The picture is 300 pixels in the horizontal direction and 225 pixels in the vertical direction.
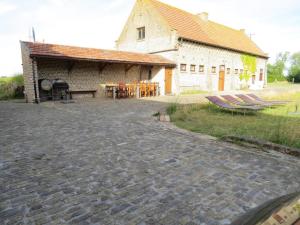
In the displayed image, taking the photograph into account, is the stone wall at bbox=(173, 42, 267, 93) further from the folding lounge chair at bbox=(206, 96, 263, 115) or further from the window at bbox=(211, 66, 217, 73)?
the folding lounge chair at bbox=(206, 96, 263, 115)

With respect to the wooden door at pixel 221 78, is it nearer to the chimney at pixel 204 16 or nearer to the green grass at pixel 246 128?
the chimney at pixel 204 16

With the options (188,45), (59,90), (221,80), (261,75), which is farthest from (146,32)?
(261,75)

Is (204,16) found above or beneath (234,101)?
above

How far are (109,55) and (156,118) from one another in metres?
8.94

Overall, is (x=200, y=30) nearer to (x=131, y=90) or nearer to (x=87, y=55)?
(x=131, y=90)

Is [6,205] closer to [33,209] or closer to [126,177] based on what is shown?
[33,209]

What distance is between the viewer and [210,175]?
127 inches

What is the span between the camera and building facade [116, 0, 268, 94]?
18656mm

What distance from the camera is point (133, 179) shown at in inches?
122

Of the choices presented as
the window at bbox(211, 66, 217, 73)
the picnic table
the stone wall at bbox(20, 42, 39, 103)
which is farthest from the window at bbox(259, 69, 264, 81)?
the stone wall at bbox(20, 42, 39, 103)

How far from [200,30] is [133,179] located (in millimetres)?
21102

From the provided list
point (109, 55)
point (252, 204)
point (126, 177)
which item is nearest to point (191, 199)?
point (252, 204)

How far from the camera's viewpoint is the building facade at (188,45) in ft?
61.2

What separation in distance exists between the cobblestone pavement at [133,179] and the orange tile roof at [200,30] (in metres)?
15.3
